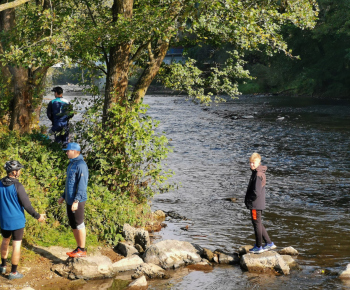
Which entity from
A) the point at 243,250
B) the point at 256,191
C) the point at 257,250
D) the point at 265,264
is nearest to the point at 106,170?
the point at 243,250

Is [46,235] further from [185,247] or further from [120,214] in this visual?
[185,247]

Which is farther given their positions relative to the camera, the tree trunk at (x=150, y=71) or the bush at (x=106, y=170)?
the tree trunk at (x=150, y=71)

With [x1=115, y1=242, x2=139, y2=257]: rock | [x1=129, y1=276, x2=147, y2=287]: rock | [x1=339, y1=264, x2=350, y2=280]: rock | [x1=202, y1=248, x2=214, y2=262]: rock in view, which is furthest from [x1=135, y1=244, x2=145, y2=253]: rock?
[x1=339, y1=264, x2=350, y2=280]: rock

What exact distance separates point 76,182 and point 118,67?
4501 millimetres

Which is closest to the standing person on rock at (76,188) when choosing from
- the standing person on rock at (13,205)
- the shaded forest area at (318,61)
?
the standing person on rock at (13,205)

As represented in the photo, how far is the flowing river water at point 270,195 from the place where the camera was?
28.7 feet

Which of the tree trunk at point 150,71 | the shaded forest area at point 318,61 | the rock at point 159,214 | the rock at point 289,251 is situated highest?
the shaded forest area at point 318,61

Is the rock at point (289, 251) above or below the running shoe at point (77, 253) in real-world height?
below

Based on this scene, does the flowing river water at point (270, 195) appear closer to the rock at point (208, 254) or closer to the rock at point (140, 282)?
the rock at point (140, 282)

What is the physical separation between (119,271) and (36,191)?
2408mm

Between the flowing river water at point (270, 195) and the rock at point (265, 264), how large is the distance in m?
0.18

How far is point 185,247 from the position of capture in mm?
9344

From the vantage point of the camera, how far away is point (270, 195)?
1517 cm

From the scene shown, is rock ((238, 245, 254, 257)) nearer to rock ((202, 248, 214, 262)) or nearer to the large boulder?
rock ((202, 248, 214, 262))
